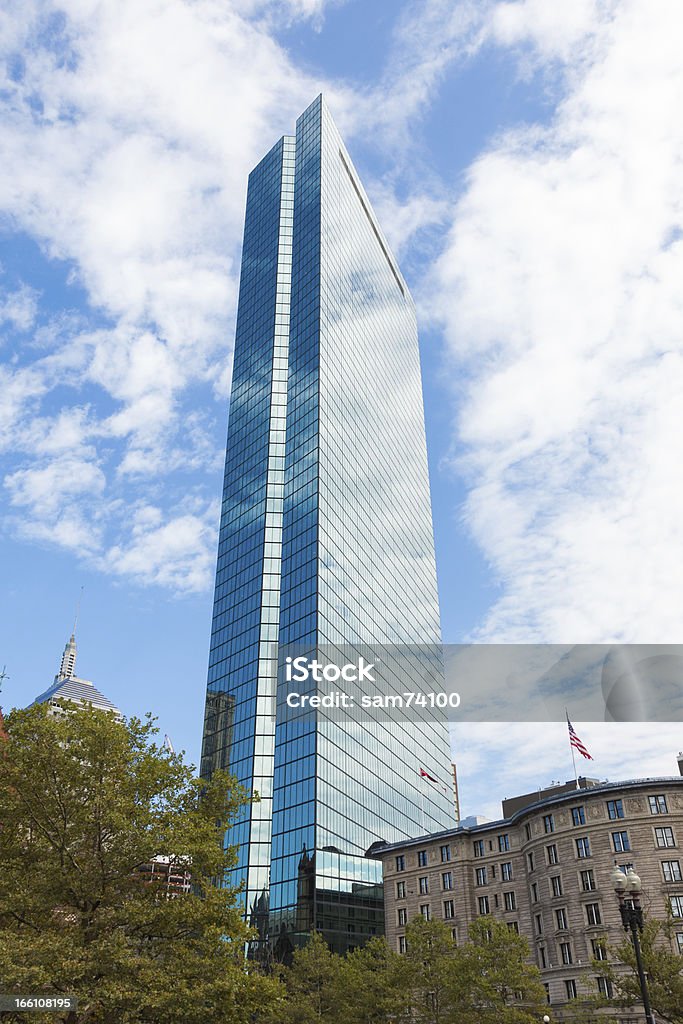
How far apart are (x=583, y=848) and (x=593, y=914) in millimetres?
5377

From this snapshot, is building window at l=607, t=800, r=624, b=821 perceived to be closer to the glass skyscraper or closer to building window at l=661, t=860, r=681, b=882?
building window at l=661, t=860, r=681, b=882

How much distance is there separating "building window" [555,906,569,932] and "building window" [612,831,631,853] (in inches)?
302

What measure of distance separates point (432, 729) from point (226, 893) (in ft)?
364

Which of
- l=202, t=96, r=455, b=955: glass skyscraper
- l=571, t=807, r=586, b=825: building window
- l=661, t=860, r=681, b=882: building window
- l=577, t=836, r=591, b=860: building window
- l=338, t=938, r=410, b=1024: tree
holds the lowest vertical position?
l=338, t=938, r=410, b=1024: tree

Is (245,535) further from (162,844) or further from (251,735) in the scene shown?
(162,844)

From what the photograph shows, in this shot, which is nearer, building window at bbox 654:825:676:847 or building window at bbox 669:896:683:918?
building window at bbox 669:896:683:918

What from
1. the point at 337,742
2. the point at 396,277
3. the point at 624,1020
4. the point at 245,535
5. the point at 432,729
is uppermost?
the point at 396,277

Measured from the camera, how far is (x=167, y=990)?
93.8ft

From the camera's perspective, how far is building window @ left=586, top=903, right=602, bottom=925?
71056 millimetres

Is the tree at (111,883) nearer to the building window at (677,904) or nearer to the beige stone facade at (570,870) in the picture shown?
the beige stone facade at (570,870)

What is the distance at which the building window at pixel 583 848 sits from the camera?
2911 inches

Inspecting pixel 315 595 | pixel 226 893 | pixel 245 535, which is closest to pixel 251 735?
pixel 315 595

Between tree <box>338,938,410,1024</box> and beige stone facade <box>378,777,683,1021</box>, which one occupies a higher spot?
beige stone facade <box>378,777,683,1021</box>

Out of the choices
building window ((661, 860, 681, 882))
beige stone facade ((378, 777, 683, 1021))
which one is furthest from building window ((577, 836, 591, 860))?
building window ((661, 860, 681, 882))
